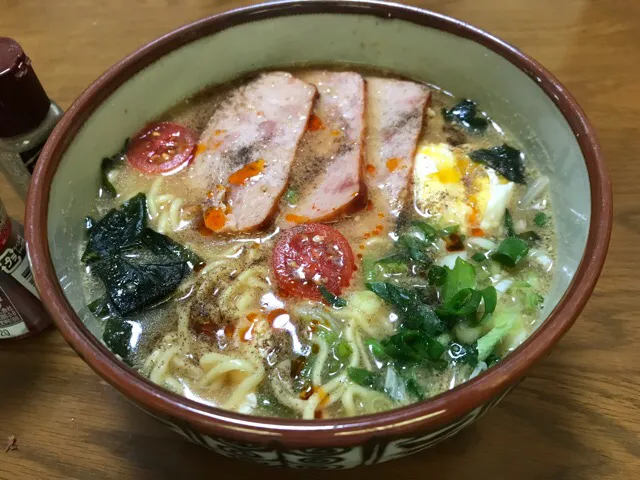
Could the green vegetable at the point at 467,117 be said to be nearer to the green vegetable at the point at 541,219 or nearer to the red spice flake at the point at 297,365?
the green vegetable at the point at 541,219

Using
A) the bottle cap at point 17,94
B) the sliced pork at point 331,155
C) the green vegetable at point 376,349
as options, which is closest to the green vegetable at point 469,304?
the green vegetable at point 376,349

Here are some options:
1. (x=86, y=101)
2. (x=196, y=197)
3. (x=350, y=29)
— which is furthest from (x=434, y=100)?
(x=86, y=101)

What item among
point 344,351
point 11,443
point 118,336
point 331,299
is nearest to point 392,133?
point 331,299

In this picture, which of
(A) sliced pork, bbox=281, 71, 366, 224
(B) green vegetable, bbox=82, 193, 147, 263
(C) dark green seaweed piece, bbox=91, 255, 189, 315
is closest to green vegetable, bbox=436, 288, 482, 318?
(A) sliced pork, bbox=281, 71, 366, 224

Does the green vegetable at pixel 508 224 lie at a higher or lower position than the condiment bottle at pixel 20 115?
lower

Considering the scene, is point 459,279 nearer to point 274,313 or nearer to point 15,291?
point 274,313
